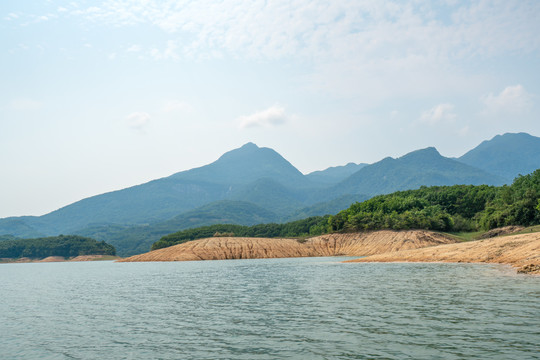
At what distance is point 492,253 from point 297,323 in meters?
50.3

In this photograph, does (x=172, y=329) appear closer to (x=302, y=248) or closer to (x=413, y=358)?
(x=413, y=358)

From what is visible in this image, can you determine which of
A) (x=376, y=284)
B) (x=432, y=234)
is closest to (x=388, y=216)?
(x=432, y=234)

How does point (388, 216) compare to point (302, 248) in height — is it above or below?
above

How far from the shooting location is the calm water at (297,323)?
18.5m

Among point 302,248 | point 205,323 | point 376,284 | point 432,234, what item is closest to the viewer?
point 205,323

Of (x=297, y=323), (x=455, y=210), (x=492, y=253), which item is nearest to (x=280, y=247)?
(x=455, y=210)

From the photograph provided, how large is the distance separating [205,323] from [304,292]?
1469 centimetres

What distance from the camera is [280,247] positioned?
428 ft

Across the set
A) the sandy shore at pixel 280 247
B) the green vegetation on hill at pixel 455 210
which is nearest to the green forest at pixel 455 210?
the green vegetation on hill at pixel 455 210

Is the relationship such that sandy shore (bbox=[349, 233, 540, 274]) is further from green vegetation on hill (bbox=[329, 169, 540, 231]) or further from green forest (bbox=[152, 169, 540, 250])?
green vegetation on hill (bbox=[329, 169, 540, 231])

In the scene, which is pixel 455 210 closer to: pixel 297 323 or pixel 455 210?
pixel 455 210

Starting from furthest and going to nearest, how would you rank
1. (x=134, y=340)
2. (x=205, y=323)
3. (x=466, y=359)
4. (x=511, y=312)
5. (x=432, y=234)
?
(x=432, y=234)
(x=205, y=323)
(x=511, y=312)
(x=134, y=340)
(x=466, y=359)

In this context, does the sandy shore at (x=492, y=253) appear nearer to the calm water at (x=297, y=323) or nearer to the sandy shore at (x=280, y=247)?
the calm water at (x=297, y=323)

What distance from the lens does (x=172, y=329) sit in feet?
81.4
